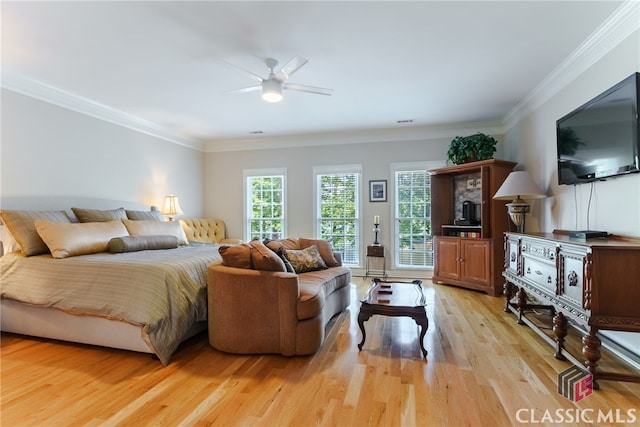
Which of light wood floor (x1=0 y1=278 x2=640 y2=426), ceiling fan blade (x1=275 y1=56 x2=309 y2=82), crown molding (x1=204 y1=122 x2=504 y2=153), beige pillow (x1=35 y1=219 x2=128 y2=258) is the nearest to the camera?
light wood floor (x1=0 y1=278 x2=640 y2=426)

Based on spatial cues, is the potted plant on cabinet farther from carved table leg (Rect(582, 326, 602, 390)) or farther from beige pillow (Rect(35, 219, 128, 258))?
beige pillow (Rect(35, 219, 128, 258))

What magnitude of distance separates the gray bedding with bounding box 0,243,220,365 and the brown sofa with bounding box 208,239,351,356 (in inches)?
7.9

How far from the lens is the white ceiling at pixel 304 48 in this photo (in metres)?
2.27

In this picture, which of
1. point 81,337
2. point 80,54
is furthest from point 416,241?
point 80,54

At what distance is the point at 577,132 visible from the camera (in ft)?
9.26

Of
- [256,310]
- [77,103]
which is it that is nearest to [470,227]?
[256,310]

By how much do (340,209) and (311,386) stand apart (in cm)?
397

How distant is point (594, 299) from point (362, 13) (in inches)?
96.2

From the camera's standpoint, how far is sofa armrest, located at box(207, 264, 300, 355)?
245 cm

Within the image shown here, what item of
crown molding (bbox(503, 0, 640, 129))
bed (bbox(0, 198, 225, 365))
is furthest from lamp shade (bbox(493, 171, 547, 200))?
bed (bbox(0, 198, 225, 365))

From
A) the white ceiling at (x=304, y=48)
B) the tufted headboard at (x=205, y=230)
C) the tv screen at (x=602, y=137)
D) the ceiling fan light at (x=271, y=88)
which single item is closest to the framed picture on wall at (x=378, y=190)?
the white ceiling at (x=304, y=48)

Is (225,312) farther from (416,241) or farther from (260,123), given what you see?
(416,241)

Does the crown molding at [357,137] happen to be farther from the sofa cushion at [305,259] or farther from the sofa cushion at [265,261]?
the sofa cushion at [265,261]

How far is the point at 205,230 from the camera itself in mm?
5812
